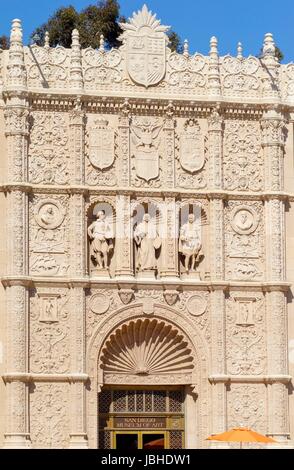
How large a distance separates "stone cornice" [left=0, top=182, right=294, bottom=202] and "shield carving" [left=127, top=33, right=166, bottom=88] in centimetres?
258

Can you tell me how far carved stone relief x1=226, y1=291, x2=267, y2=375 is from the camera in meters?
34.8

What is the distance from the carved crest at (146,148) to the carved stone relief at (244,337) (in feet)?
11.4

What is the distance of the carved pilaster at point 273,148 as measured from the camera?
1391 inches

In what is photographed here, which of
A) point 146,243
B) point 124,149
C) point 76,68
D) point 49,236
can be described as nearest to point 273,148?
point 124,149

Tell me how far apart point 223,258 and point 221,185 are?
1713mm

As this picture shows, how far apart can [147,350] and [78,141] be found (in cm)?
509

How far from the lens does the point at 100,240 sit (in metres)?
34.5

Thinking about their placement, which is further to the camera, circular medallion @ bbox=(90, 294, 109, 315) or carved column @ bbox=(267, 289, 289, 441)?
carved column @ bbox=(267, 289, 289, 441)

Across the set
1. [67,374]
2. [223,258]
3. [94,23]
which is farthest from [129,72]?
[94,23]

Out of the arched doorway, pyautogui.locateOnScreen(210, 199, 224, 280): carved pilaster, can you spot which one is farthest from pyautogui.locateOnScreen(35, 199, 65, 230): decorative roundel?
pyautogui.locateOnScreen(210, 199, 224, 280): carved pilaster

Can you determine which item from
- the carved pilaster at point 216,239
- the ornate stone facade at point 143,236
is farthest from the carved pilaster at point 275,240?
the carved pilaster at point 216,239

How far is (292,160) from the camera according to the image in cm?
3578

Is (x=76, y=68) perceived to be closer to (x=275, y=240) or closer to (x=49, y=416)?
(x=275, y=240)

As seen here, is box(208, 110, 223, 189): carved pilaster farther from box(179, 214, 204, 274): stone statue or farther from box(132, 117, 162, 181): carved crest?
box(132, 117, 162, 181): carved crest
